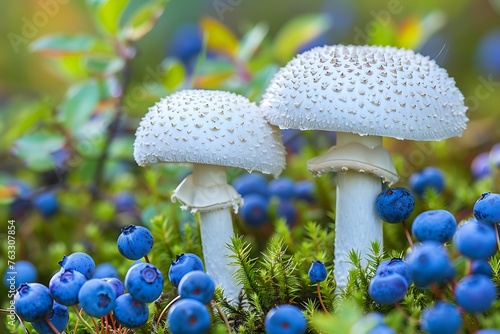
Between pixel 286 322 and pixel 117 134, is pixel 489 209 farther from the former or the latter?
pixel 117 134

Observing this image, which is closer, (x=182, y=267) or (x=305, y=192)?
(x=182, y=267)

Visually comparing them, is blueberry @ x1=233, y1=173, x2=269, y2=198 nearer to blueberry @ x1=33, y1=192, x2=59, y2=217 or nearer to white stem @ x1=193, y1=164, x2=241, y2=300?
white stem @ x1=193, y1=164, x2=241, y2=300

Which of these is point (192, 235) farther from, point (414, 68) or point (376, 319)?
point (376, 319)

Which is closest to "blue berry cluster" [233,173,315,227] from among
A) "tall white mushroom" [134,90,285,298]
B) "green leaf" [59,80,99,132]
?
"tall white mushroom" [134,90,285,298]

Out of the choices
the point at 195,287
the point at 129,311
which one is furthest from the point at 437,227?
the point at 129,311

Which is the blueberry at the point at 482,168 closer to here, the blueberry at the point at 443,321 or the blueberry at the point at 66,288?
the blueberry at the point at 443,321

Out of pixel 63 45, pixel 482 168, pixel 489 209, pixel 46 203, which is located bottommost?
pixel 46 203

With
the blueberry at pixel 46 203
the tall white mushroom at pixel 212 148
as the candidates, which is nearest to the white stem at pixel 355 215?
the tall white mushroom at pixel 212 148
